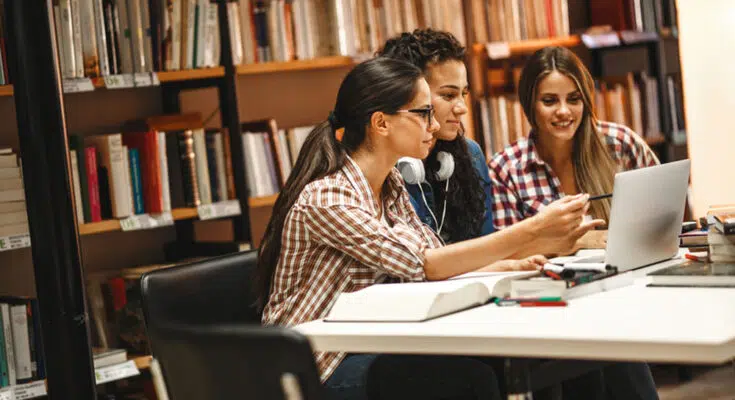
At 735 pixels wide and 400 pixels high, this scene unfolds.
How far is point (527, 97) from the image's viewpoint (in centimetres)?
330

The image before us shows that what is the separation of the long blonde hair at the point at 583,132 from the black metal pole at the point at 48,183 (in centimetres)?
145

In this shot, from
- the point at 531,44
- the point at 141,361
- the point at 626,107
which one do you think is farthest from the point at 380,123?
the point at 626,107

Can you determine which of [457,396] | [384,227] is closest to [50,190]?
[384,227]

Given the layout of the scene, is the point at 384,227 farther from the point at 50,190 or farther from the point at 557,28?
the point at 557,28

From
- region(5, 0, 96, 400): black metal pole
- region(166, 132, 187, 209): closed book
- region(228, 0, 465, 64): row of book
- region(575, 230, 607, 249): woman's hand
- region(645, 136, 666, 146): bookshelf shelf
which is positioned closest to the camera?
region(5, 0, 96, 400): black metal pole

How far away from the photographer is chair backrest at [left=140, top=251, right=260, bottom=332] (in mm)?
2072

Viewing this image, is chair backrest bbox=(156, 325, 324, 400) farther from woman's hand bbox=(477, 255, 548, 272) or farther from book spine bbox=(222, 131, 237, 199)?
book spine bbox=(222, 131, 237, 199)

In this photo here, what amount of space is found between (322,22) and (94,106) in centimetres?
88

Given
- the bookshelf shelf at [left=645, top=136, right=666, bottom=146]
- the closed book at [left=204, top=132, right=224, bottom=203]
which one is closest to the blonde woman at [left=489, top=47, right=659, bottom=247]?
the closed book at [left=204, top=132, right=224, bottom=203]

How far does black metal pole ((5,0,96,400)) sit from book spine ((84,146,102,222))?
2.17 feet

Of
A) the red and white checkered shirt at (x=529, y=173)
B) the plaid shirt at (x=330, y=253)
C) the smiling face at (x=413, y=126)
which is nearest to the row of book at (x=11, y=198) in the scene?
the plaid shirt at (x=330, y=253)

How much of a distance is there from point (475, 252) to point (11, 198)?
5.01ft

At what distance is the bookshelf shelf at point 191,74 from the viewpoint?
134 inches

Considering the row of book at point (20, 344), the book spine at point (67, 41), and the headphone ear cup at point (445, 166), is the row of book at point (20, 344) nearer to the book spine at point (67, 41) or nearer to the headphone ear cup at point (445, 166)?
the book spine at point (67, 41)
